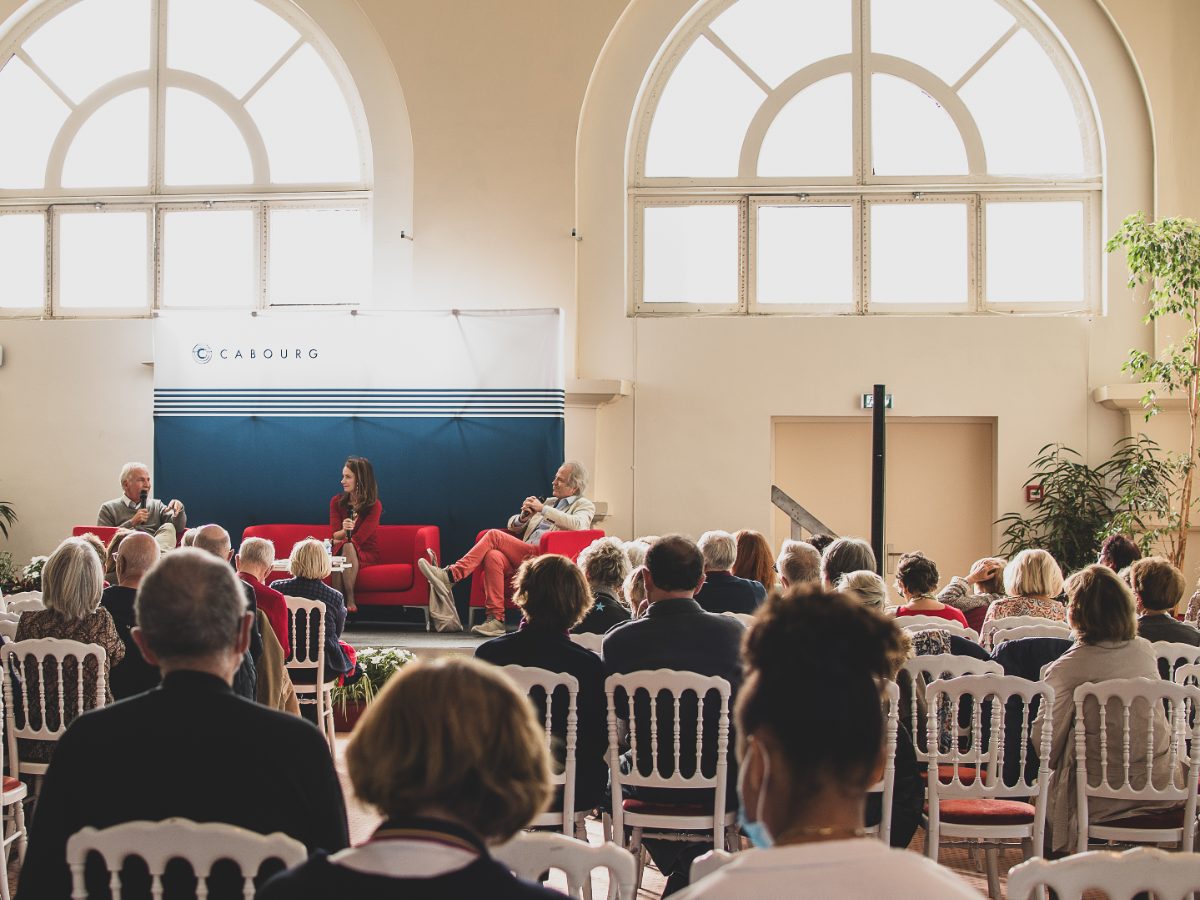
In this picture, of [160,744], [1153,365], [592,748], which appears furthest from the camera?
[1153,365]

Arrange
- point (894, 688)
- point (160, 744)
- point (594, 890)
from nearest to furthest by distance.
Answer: point (160, 744) < point (894, 688) < point (594, 890)

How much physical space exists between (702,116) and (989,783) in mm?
7662

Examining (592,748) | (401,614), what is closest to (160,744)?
(592,748)

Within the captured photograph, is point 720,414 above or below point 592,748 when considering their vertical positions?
above

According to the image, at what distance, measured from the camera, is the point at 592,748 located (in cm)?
360

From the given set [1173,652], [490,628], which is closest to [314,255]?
[490,628]

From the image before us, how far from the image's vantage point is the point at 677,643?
11.9ft

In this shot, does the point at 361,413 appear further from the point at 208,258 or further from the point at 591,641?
the point at 591,641

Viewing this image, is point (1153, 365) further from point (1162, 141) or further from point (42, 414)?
point (42, 414)

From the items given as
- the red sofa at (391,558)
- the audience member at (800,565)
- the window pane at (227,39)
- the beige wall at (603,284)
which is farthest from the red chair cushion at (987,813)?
the window pane at (227,39)

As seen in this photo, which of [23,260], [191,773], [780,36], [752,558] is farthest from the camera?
[23,260]

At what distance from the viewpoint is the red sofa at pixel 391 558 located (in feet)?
29.1

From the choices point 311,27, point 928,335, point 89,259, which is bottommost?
point 928,335

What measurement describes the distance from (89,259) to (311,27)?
285 centimetres
